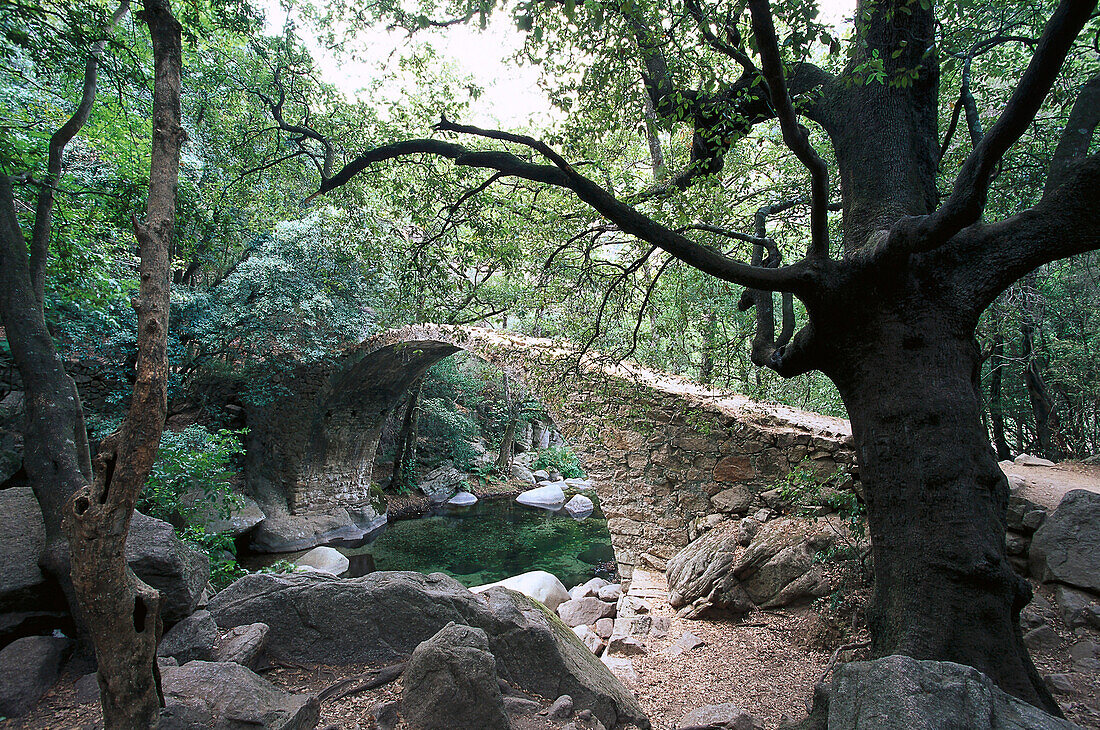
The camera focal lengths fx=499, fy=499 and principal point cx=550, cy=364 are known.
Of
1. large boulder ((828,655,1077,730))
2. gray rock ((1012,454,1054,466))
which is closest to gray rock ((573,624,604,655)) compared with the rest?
large boulder ((828,655,1077,730))

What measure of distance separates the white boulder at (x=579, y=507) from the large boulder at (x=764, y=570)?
8248mm

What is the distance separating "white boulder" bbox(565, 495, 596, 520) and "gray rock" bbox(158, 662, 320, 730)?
10.5 meters

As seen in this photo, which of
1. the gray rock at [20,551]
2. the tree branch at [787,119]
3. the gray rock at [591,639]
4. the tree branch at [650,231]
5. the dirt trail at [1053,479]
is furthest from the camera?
the gray rock at [591,639]

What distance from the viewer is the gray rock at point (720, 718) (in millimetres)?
2412

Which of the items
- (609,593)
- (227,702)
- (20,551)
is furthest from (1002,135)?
(609,593)

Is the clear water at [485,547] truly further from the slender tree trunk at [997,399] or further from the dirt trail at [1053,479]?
the slender tree trunk at [997,399]

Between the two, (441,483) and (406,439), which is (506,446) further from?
(406,439)

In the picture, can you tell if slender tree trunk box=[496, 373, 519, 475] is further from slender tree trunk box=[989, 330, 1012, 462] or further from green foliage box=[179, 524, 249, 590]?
slender tree trunk box=[989, 330, 1012, 462]

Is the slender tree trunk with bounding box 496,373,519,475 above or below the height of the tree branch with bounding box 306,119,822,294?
below

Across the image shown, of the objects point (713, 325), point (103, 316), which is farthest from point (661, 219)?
point (103, 316)

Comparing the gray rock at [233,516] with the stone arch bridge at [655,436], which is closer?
the stone arch bridge at [655,436]

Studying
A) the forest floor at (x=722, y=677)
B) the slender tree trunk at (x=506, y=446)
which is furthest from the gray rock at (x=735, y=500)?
the slender tree trunk at (x=506, y=446)

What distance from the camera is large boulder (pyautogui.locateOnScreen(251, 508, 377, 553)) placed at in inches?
363

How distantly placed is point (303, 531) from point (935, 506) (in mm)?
10633
